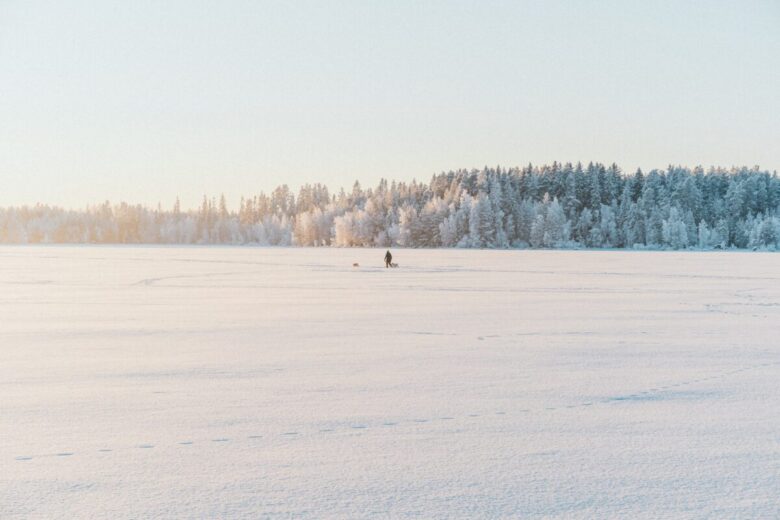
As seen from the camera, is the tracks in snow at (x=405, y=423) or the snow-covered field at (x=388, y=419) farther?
the tracks in snow at (x=405, y=423)

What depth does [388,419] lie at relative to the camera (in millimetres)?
6078

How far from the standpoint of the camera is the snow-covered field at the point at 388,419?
4.24 meters

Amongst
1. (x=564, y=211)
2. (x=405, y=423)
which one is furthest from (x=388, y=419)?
(x=564, y=211)

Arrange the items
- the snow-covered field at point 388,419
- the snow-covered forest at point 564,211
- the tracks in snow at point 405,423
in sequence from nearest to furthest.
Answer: the snow-covered field at point 388,419 → the tracks in snow at point 405,423 → the snow-covered forest at point 564,211

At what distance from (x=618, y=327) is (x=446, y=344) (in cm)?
397

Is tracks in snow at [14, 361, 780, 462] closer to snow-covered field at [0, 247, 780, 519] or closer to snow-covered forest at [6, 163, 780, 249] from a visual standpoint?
snow-covered field at [0, 247, 780, 519]

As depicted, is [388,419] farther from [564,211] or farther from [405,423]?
[564,211]

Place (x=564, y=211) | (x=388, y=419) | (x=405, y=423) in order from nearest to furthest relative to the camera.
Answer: (x=405, y=423), (x=388, y=419), (x=564, y=211)

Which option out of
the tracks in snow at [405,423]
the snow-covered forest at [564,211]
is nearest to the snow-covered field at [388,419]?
the tracks in snow at [405,423]

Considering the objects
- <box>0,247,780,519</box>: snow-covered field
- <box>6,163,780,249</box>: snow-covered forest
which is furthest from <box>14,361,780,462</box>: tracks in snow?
<box>6,163,780,249</box>: snow-covered forest

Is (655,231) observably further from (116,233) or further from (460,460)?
(116,233)

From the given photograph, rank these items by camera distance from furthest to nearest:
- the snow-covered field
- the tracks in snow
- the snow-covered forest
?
1. the snow-covered forest
2. the tracks in snow
3. the snow-covered field

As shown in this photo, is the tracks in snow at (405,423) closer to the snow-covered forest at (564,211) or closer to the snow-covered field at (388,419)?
the snow-covered field at (388,419)

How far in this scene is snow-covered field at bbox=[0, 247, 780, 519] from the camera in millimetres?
4242
